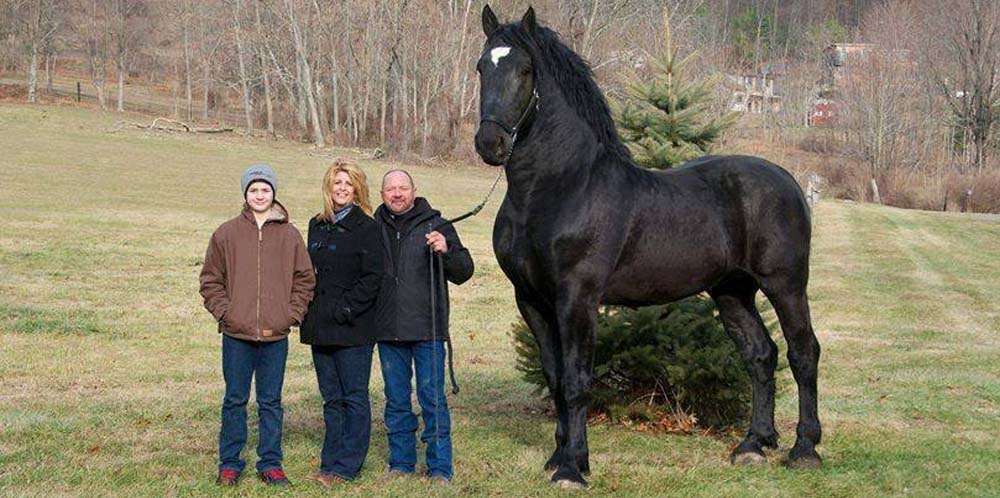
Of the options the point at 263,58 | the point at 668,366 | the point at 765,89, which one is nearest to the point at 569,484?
the point at 668,366

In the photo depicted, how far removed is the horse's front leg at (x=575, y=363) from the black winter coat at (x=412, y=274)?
0.70m

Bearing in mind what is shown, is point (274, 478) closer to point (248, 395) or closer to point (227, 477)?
point (227, 477)

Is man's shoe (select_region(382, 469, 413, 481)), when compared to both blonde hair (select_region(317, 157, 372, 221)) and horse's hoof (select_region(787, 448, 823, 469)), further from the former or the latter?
horse's hoof (select_region(787, 448, 823, 469))

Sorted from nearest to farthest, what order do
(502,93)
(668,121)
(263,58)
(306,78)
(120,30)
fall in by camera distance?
(502,93), (668,121), (306,78), (263,58), (120,30)

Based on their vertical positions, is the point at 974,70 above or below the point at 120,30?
below

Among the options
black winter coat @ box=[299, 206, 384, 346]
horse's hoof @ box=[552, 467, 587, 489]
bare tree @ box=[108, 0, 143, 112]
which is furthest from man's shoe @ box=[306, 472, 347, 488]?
bare tree @ box=[108, 0, 143, 112]

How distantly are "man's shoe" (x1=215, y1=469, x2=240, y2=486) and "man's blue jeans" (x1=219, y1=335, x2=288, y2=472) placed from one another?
0.02 m

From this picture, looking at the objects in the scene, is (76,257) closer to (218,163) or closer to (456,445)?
(456,445)

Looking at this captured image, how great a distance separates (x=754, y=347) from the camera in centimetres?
684

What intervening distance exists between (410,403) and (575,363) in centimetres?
108

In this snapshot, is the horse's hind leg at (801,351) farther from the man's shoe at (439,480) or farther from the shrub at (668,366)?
the man's shoe at (439,480)

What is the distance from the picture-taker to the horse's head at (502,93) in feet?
18.2

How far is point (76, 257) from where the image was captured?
63.1 feet

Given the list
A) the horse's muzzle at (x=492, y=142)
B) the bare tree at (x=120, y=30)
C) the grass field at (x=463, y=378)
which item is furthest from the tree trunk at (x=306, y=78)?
the horse's muzzle at (x=492, y=142)
